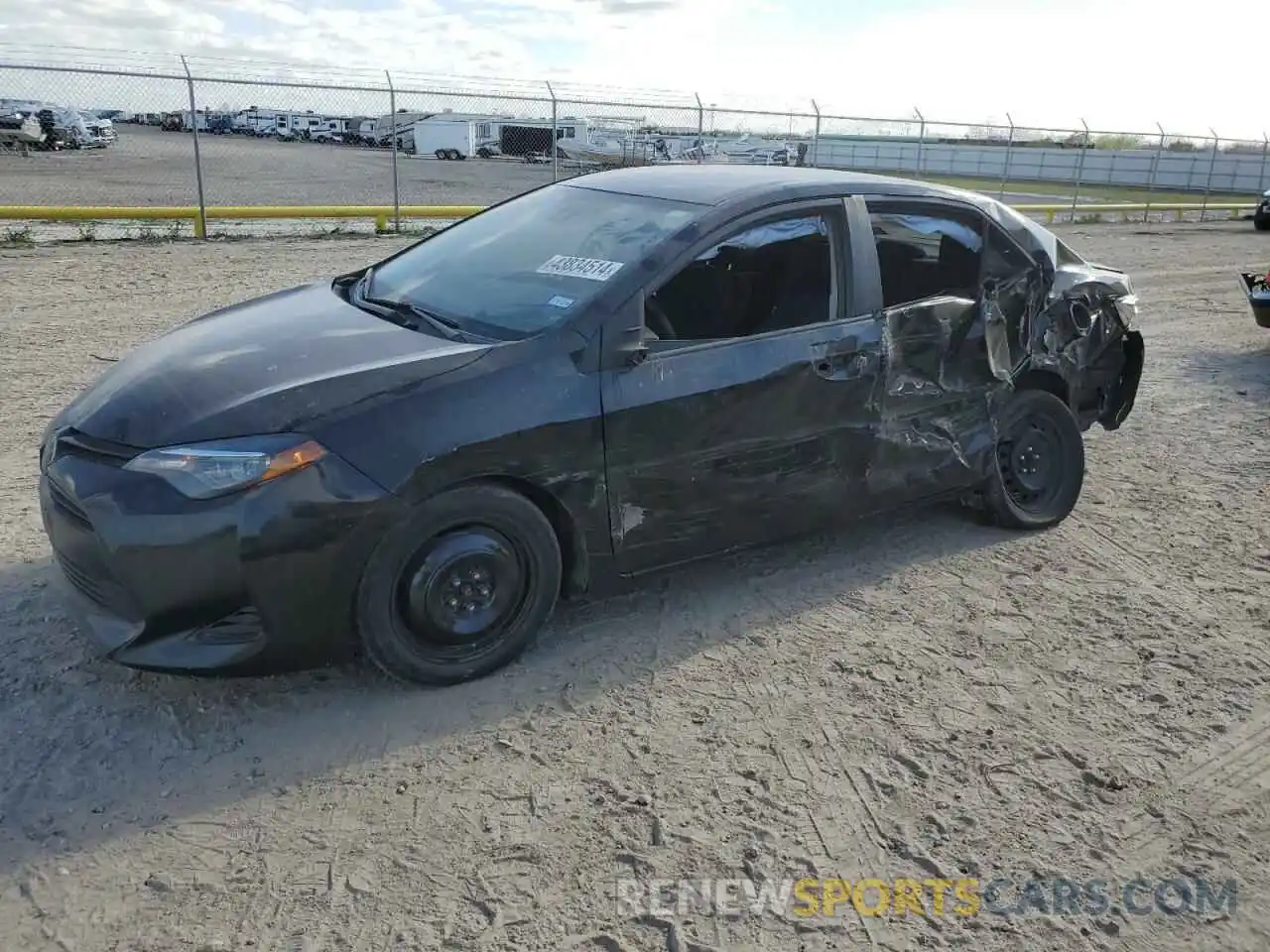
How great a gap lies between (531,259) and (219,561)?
1793 mm

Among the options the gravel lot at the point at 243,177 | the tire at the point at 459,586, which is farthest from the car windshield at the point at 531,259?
the gravel lot at the point at 243,177

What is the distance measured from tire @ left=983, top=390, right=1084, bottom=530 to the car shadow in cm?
106

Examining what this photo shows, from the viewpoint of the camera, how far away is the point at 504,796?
10.1ft

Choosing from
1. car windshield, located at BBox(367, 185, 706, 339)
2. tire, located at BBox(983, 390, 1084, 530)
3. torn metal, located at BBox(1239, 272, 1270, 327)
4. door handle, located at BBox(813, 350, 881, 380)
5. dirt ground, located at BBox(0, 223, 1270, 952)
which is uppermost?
car windshield, located at BBox(367, 185, 706, 339)

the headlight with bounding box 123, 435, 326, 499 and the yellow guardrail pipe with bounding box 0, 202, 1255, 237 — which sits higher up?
the headlight with bounding box 123, 435, 326, 499

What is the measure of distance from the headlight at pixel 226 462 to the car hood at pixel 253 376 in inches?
1.8

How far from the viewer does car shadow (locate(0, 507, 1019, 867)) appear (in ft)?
9.70

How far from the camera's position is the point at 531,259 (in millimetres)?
4215

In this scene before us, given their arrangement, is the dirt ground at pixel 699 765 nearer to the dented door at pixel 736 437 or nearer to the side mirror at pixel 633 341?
the dented door at pixel 736 437

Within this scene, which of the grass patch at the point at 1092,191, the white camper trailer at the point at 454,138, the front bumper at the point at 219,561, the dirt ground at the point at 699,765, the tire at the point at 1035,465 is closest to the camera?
the dirt ground at the point at 699,765

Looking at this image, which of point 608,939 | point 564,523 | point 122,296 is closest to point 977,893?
point 608,939

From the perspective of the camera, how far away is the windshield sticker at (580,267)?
386cm

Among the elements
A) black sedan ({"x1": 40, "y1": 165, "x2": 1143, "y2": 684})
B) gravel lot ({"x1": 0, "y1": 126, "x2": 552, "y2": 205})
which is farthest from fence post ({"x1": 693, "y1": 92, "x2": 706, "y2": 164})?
black sedan ({"x1": 40, "y1": 165, "x2": 1143, "y2": 684})

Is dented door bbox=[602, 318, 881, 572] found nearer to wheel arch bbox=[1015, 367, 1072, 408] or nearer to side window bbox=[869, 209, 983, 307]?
side window bbox=[869, 209, 983, 307]
